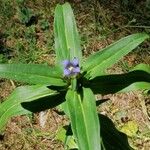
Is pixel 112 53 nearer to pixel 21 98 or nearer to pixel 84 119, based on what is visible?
pixel 84 119

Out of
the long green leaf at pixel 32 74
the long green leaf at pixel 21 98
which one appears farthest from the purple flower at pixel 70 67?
the long green leaf at pixel 21 98

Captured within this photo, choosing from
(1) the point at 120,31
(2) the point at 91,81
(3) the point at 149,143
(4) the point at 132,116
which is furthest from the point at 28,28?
(2) the point at 91,81

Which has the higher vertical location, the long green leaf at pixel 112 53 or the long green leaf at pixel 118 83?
the long green leaf at pixel 112 53

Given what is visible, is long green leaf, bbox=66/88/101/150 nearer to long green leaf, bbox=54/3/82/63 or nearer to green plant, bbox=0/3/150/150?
green plant, bbox=0/3/150/150

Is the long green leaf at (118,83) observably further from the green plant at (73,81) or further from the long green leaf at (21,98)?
the long green leaf at (21,98)

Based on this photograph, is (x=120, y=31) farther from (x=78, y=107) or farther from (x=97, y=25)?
(x=78, y=107)

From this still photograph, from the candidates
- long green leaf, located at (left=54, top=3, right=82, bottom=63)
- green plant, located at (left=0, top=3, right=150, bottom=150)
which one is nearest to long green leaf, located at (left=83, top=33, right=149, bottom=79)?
green plant, located at (left=0, top=3, right=150, bottom=150)

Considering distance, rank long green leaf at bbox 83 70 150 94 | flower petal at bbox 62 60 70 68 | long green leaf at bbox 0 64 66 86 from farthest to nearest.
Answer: long green leaf at bbox 83 70 150 94, long green leaf at bbox 0 64 66 86, flower petal at bbox 62 60 70 68
